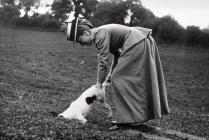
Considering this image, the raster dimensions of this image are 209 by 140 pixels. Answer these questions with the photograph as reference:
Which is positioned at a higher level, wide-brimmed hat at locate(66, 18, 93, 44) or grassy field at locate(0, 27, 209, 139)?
wide-brimmed hat at locate(66, 18, 93, 44)

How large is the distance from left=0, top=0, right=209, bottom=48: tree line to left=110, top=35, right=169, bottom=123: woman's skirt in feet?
103

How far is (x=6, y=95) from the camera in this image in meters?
11.1

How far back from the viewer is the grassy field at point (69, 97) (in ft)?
22.7

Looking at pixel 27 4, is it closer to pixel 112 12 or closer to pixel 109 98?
pixel 112 12

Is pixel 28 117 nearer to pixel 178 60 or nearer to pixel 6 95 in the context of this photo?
pixel 6 95

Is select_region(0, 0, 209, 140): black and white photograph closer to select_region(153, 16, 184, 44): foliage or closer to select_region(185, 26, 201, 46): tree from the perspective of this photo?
select_region(185, 26, 201, 46): tree

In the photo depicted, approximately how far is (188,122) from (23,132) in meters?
5.66

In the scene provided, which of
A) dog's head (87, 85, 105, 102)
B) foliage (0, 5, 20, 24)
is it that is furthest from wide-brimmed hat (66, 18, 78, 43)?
foliage (0, 5, 20, 24)

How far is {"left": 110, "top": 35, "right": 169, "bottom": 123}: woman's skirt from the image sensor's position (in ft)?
24.0

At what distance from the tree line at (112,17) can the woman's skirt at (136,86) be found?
31328mm

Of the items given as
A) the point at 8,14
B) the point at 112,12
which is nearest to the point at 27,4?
the point at 8,14

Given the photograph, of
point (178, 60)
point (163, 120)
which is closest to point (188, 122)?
point (163, 120)

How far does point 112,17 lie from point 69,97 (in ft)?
129

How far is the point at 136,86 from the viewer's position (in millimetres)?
7344
